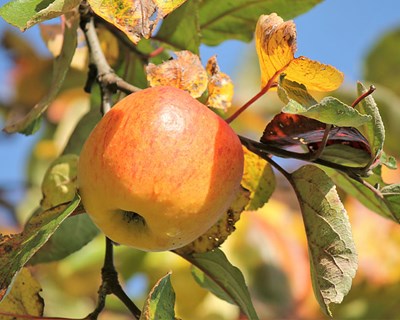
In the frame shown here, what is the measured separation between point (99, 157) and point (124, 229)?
0.28ft

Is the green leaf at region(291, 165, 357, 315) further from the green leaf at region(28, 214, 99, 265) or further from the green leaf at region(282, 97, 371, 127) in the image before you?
the green leaf at region(28, 214, 99, 265)

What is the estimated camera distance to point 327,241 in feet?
3.01

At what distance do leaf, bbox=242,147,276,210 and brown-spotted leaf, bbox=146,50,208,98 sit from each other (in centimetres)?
13

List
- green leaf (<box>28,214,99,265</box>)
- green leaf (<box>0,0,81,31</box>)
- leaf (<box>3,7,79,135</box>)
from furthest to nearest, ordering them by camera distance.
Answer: green leaf (<box>28,214,99,265</box>), leaf (<box>3,7,79,135</box>), green leaf (<box>0,0,81,31</box>)

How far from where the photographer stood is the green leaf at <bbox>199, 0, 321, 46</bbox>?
1.27 meters

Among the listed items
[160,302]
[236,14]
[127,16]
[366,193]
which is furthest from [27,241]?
[236,14]

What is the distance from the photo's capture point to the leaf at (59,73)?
43.0 inches

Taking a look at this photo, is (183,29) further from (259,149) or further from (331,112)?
(331,112)

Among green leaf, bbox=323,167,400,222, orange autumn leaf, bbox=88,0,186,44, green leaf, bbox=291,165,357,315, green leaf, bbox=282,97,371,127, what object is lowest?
green leaf, bbox=323,167,400,222

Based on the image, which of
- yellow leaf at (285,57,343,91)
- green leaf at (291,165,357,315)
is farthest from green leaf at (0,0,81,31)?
green leaf at (291,165,357,315)

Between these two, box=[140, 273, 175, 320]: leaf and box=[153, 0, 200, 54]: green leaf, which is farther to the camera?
box=[153, 0, 200, 54]: green leaf

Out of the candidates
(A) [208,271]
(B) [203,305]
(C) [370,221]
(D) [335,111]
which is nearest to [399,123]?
(C) [370,221]

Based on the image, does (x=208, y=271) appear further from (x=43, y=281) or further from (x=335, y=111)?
(x=43, y=281)

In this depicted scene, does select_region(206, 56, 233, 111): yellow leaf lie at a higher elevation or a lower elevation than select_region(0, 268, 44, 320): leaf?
higher
